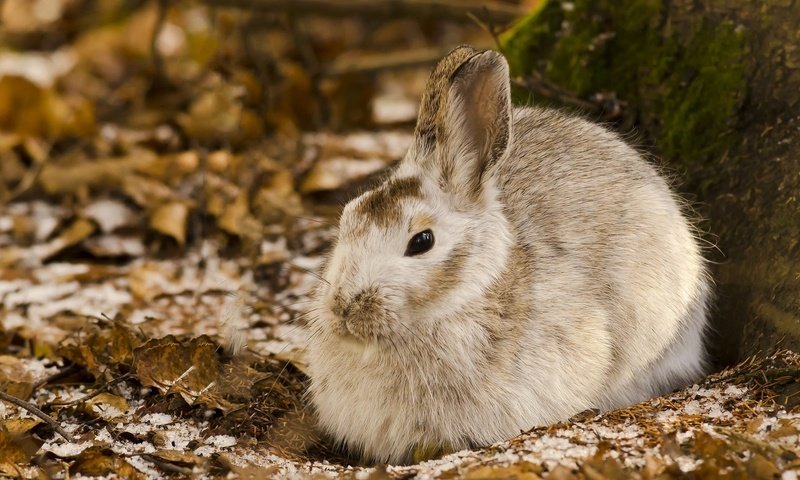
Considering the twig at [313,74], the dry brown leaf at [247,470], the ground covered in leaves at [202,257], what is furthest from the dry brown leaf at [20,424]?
the twig at [313,74]

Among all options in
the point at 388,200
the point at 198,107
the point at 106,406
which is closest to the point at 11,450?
the point at 106,406

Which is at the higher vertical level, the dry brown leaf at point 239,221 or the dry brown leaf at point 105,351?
the dry brown leaf at point 105,351

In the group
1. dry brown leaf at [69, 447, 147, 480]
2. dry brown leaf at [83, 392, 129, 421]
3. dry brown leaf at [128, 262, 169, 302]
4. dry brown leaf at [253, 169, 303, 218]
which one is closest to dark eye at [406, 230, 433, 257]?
dry brown leaf at [69, 447, 147, 480]

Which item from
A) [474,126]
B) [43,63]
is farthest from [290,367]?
[43,63]

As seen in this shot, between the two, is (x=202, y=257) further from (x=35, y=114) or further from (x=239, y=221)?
(x=35, y=114)

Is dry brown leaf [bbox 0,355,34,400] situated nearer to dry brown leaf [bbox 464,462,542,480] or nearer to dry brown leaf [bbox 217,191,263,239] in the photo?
dry brown leaf [bbox 217,191,263,239]

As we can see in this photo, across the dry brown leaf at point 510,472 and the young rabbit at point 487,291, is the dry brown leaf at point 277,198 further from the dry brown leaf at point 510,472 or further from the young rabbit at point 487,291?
the dry brown leaf at point 510,472

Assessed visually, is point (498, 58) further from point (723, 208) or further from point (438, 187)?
point (723, 208)
